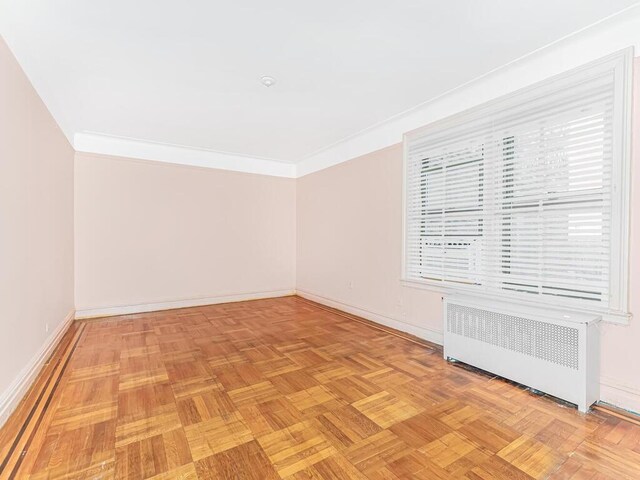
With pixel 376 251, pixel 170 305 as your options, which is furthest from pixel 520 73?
pixel 170 305

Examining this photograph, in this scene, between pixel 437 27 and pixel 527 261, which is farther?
pixel 527 261

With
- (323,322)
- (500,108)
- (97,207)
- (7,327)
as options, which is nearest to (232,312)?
(323,322)

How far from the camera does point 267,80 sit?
297 cm

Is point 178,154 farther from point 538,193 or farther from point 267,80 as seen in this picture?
point 538,193

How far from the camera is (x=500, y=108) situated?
113 inches

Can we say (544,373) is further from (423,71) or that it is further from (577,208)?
(423,71)

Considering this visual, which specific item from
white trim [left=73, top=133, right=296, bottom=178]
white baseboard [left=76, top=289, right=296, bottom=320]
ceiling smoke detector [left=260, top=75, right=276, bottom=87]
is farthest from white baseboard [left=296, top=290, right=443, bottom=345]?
ceiling smoke detector [left=260, top=75, right=276, bottom=87]

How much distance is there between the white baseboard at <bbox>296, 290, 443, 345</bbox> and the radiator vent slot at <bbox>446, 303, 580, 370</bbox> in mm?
537

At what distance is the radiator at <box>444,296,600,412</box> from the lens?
2139 millimetres

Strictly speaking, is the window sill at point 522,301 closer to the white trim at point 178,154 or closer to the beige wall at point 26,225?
the white trim at point 178,154

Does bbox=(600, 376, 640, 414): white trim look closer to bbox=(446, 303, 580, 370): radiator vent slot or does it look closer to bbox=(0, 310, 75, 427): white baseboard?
bbox=(446, 303, 580, 370): radiator vent slot

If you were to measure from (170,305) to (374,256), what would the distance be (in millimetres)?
3452

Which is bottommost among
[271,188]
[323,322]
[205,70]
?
[323,322]

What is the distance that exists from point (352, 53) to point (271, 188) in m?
3.80
